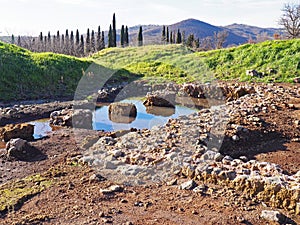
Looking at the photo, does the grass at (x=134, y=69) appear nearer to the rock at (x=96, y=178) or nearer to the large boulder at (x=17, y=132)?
the large boulder at (x=17, y=132)

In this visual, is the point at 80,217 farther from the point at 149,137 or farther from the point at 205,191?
the point at 149,137

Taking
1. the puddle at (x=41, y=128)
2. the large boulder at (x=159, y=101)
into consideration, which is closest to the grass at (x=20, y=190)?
the puddle at (x=41, y=128)

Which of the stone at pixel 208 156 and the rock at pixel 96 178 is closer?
the rock at pixel 96 178

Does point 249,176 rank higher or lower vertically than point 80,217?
higher

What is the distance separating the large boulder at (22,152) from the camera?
26.1 ft

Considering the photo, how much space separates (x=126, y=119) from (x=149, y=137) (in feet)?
15.3

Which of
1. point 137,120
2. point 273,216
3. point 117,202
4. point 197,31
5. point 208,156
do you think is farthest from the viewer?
point 197,31

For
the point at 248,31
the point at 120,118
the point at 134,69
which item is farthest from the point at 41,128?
the point at 248,31

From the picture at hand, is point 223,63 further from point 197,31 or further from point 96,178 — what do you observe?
point 197,31

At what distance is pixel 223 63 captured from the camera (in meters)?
22.5

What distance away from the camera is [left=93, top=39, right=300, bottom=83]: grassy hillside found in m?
19.2

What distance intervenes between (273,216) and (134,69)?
66.2ft

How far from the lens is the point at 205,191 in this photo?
224 inches

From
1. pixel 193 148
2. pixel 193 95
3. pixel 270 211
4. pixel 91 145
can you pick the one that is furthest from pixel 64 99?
pixel 270 211
